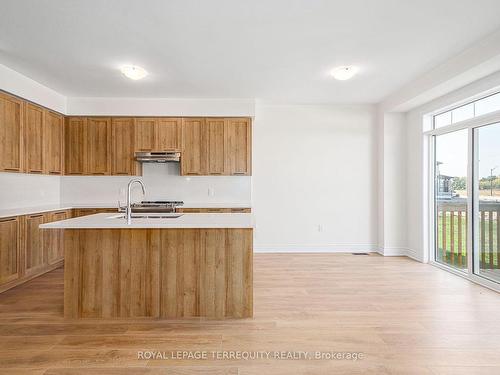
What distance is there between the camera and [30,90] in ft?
13.9

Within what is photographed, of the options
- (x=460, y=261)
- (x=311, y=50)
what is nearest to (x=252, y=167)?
(x=311, y=50)

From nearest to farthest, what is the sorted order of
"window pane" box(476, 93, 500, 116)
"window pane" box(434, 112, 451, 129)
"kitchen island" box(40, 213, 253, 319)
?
"kitchen island" box(40, 213, 253, 319) → "window pane" box(476, 93, 500, 116) → "window pane" box(434, 112, 451, 129)

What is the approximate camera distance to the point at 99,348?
7.52 feet

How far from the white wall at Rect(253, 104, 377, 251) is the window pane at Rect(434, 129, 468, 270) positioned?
3.59 ft

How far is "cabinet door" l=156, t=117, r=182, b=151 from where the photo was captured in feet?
16.9

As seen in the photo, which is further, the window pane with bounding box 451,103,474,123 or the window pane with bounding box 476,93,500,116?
the window pane with bounding box 451,103,474,123

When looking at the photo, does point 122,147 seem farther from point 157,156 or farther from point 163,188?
point 163,188

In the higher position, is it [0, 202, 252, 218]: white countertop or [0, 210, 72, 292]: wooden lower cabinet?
[0, 202, 252, 218]: white countertop

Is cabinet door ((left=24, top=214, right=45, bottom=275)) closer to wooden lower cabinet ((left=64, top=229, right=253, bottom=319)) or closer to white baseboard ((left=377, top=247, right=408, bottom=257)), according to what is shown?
wooden lower cabinet ((left=64, top=229, right=253, bottom=319))

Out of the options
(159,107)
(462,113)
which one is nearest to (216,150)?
(159,107)

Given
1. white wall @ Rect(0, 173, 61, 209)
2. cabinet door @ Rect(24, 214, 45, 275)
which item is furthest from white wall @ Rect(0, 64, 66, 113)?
cabinet door @ Rect(24, 214, 45, 275)

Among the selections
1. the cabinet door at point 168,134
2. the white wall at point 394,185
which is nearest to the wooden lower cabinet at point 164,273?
the cabinet door at point 168,134

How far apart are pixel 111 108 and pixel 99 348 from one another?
398 centimetres

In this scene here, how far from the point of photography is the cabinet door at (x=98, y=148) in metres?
5.11
